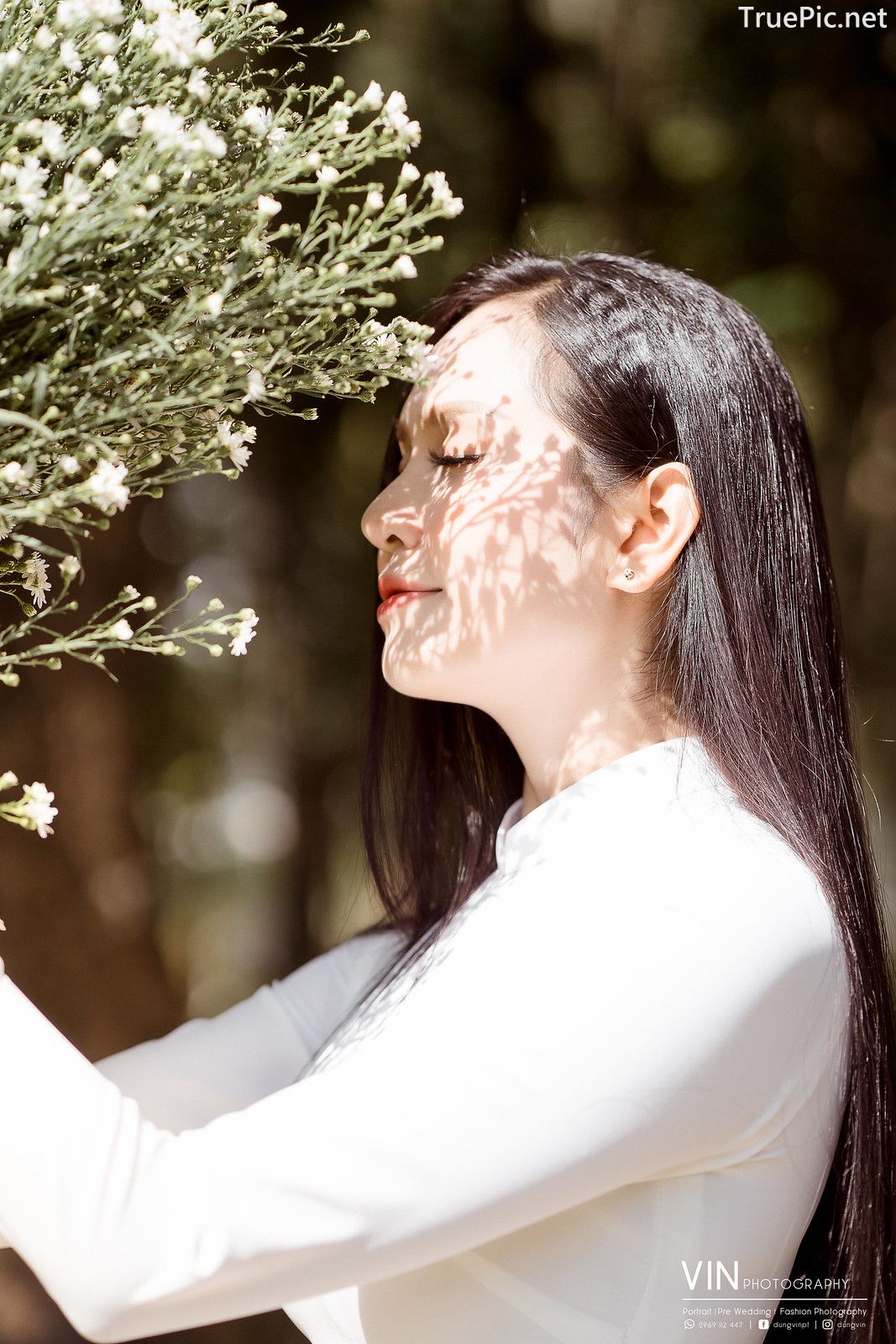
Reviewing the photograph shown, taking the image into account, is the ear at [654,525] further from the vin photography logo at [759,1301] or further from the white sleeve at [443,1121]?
the vin photography logo at [759,1301]

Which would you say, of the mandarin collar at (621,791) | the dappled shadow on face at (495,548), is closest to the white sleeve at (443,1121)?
the mandarin collar at (621,791)

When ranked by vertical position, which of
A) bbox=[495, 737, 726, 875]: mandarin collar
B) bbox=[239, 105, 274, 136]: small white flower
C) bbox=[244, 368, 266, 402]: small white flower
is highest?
bbox=[239, 105, 274, 136]: small white flower

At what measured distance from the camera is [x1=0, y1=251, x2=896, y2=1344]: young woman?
72 centimetres

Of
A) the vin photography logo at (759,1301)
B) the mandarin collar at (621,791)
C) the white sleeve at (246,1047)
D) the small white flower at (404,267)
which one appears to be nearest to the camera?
the small white flower at (404,267)

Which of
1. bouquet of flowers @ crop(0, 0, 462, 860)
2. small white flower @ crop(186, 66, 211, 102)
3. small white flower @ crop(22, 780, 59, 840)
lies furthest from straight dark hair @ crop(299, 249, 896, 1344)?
small white flower @ crop(22, 780, 59, 840)

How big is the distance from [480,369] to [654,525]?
8.2 inches

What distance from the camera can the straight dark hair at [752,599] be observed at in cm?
94

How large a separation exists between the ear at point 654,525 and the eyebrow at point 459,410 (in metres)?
0.15

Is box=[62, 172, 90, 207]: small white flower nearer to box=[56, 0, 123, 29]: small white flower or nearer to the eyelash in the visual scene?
box=[56, 0, 123, 29]: small white flower

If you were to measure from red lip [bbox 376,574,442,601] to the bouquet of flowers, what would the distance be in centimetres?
24

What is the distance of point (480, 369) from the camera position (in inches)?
38.9

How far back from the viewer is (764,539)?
101cm

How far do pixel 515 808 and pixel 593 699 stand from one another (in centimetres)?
22

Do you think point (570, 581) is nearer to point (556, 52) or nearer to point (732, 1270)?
point (732, 1270)
